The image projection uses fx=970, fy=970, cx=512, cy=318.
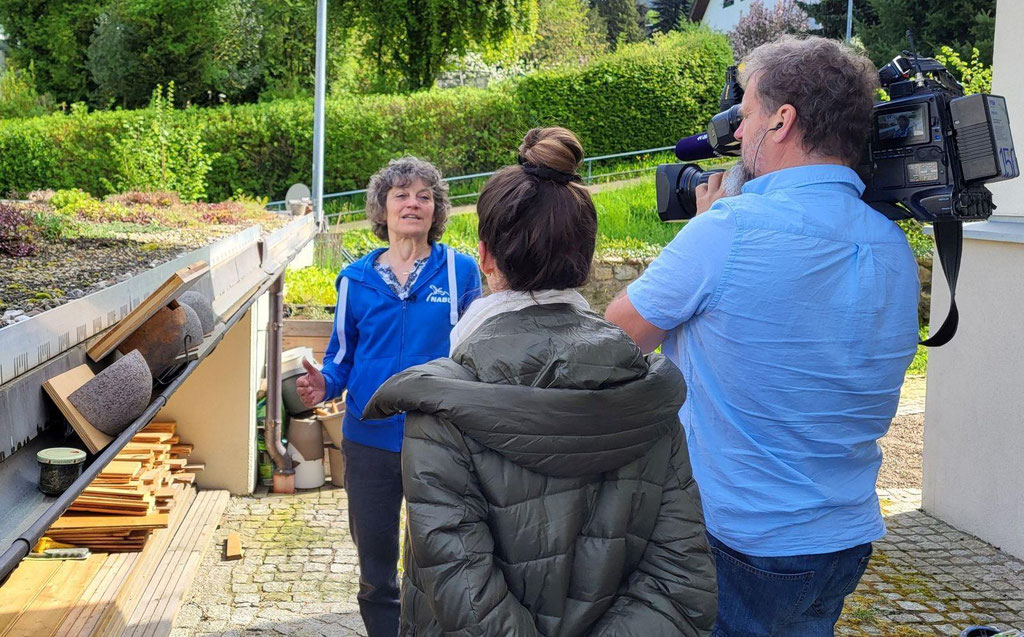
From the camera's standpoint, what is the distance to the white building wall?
5152 mm

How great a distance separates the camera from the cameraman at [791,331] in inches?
76.7

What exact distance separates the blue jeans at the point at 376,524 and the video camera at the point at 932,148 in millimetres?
1883

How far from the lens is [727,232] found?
1944mm

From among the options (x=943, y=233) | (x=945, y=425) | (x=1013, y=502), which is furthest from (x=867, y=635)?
(x=943, y=233)

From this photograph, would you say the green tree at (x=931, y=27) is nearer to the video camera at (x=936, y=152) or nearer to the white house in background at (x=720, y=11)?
the white house in background at (x=720, y=11)

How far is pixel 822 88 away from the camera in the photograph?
1942 millimetres

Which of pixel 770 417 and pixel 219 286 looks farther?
pixel 219 286

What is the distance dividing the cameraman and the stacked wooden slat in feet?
11.4

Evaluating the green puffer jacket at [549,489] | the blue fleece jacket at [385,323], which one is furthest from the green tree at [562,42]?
the green puffer jacket at [549,489]

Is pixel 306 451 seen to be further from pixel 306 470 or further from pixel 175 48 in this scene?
Result: pixel 175 48

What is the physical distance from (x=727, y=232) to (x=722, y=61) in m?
24.2

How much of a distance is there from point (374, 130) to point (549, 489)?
21.7m

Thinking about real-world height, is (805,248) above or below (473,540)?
above

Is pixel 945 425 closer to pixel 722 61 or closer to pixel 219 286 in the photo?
pixel 219 286
